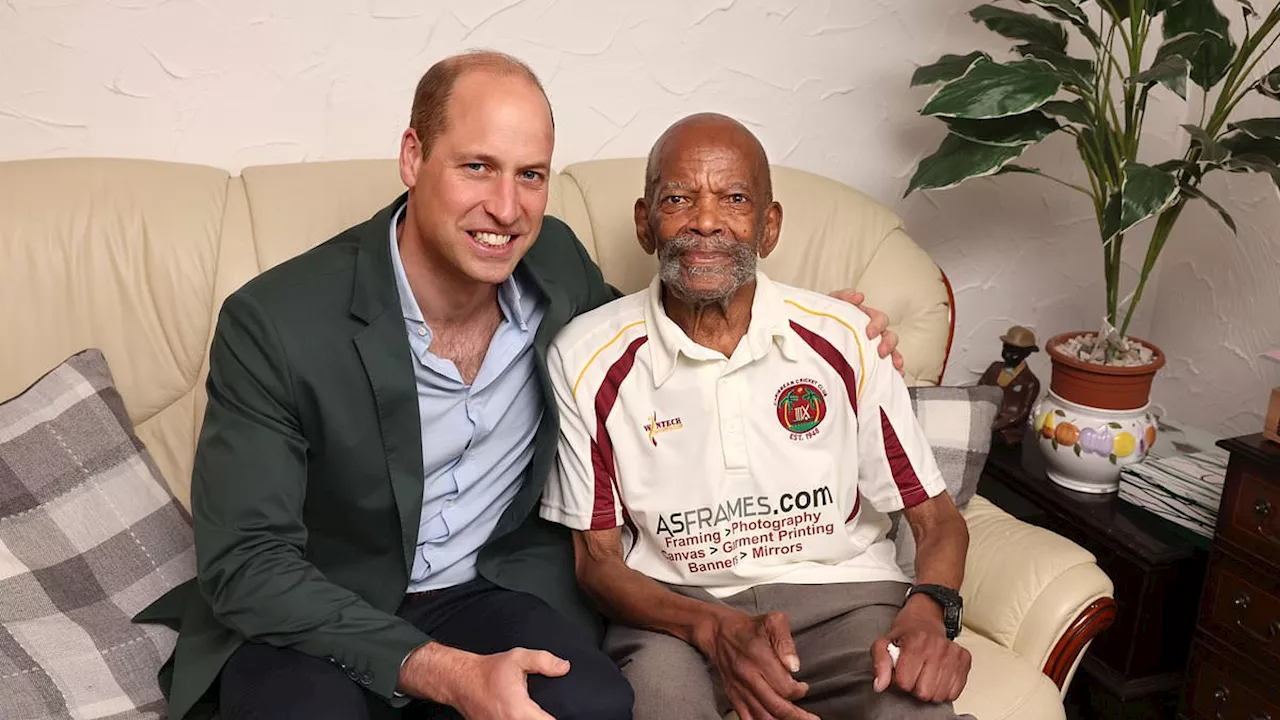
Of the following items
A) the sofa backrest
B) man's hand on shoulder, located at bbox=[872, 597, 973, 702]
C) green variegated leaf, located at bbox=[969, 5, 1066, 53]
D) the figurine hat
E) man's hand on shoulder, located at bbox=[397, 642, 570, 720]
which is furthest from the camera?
the figurine hat

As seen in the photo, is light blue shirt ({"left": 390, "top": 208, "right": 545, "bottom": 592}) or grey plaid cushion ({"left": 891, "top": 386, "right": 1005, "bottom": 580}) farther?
grey plaid cushion ({"left": 891, "top": 386, "right": 1005, "bottom": 580})

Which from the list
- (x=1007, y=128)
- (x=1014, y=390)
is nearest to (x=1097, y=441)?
(x=1014, y=390)

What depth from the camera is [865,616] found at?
64.4 inches

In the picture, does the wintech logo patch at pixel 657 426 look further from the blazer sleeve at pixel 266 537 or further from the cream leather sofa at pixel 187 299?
the cream leather sofa at pixel 187 299

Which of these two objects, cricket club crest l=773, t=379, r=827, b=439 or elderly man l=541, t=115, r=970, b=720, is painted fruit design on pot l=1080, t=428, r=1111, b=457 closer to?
elderly man l=541, t=115, r=970, b=720

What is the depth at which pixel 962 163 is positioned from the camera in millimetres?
2092

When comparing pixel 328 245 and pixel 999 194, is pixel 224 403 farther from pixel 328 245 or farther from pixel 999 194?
pixel 999 194

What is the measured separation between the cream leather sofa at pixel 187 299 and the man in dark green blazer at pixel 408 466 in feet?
1.12

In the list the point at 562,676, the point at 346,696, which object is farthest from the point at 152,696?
the point at 562,676

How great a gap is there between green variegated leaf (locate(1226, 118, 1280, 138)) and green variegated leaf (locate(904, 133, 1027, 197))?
40 centimetres

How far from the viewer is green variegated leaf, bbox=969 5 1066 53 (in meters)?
2.16

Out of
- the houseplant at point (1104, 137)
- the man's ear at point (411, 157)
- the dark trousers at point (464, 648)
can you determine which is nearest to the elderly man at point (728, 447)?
the dark trousers at point (464, 648)

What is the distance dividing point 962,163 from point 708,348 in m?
0.75

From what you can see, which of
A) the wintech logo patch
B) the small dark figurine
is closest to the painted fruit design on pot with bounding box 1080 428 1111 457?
the small dark figurine
